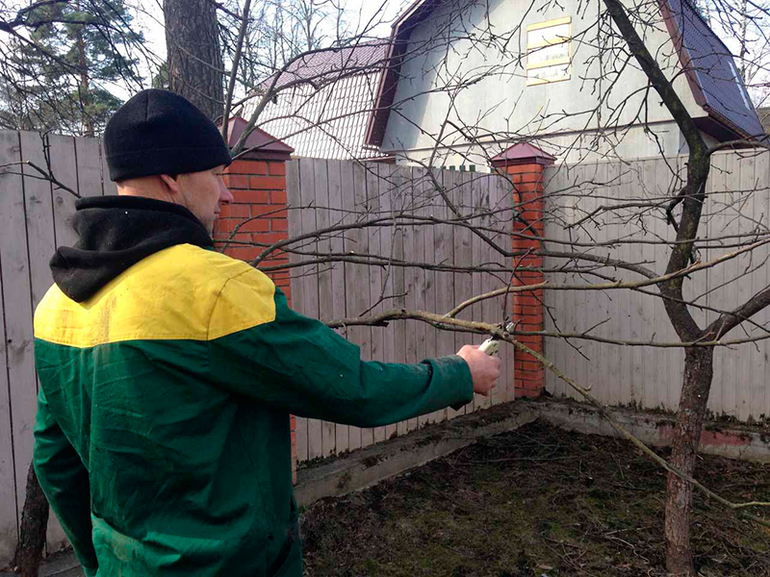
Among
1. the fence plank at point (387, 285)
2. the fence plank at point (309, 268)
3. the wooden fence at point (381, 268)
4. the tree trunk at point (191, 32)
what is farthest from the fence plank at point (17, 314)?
the fence plank at point (387, 285)

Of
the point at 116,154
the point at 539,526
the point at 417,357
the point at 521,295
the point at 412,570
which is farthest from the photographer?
the point at 521,295

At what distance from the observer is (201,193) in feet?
4.67

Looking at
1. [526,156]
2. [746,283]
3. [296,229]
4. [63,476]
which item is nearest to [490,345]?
[63,476]

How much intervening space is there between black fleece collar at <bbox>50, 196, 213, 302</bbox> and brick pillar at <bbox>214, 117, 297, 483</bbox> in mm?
2206

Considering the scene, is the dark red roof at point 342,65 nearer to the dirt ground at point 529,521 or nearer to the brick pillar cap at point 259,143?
the brick pillar cap at point 259,143

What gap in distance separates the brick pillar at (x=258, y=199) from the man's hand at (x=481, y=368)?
7.24 ft

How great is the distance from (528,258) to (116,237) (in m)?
4.73

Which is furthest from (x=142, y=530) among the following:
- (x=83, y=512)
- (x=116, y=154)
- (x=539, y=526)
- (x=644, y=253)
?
(x=644, y=253)

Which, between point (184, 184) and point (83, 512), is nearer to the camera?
point (184, 184)

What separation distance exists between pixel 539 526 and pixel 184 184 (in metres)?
3.15

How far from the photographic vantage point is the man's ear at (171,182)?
54.2 inches

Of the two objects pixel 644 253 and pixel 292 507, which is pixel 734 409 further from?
pixel 292 507

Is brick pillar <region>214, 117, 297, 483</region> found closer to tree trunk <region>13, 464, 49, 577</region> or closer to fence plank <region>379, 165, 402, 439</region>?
fence plank <region>379, 165, 402, 439</region>

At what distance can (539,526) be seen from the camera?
3.74 meters
